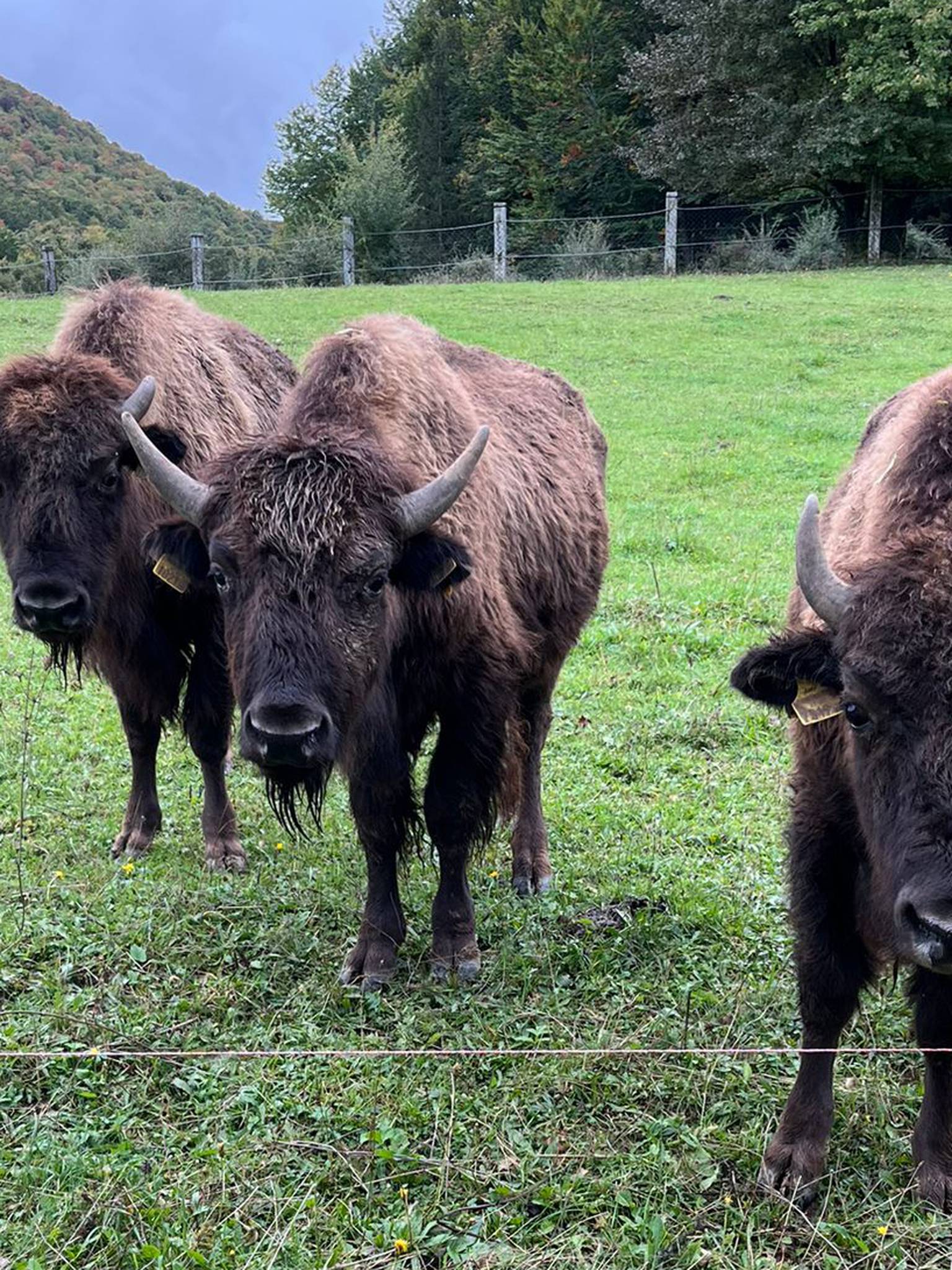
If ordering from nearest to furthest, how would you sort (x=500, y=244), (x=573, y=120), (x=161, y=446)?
1. (x=161, y=446)
2. (x=500, y=244)
3. (x=573, y=120)

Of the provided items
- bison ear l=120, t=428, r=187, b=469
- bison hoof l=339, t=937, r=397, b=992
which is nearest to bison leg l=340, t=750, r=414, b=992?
bison hoof l=339, t=937, r=397, b=992

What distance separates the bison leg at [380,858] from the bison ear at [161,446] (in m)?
1.77

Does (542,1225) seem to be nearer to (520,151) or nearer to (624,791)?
(624,791)

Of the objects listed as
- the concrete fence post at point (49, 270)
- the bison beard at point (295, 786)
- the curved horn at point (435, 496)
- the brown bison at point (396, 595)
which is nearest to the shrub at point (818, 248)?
the concrete fence post at point (49, 270)

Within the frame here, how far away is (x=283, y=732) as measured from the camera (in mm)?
3285

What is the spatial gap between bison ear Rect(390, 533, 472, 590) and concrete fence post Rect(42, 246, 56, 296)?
26149mm

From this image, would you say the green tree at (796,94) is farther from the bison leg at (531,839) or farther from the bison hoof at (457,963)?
the bison hoof at (457,963)

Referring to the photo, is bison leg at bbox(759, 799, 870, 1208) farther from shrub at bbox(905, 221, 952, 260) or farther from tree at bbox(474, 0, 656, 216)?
tree at bbox(474, 0, 656, 216)

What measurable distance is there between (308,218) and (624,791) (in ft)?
141

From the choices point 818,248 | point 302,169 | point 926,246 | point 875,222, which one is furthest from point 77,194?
point 926,246

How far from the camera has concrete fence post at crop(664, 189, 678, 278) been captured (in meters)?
26.7

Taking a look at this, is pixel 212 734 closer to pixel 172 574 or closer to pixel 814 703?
pixel 172 574

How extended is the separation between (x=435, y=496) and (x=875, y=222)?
27386 mm

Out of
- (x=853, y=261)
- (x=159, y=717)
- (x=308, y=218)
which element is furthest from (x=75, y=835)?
(x=308, y=218)
